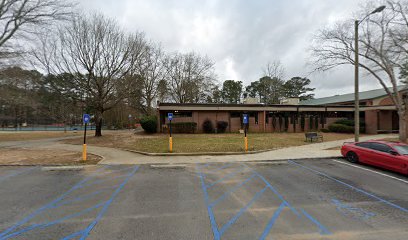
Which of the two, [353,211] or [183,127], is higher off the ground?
[183,127]

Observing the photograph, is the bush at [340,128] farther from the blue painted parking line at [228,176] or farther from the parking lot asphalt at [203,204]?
the blue painted parking line at [228,176]

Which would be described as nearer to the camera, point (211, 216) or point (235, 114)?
point (211, 216)

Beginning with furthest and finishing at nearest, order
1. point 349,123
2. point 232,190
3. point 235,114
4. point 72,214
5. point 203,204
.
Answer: point 235,114
point 349,123
point 232,190
point 203,204
point 72,214

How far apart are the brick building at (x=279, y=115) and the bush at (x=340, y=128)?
83.6 inches

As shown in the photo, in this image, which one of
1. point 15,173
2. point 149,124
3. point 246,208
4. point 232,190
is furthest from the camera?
point 149,124

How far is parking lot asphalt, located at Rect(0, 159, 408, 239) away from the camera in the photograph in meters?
3.79

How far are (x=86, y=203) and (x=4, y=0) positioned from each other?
937 inches

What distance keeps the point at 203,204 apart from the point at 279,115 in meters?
25.3

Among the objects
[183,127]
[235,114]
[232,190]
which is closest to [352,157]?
[232,190]

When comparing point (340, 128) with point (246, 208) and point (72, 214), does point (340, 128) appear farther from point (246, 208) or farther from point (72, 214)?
point (72, 214)

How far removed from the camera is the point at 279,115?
27.8 meters

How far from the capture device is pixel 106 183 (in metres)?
6.84

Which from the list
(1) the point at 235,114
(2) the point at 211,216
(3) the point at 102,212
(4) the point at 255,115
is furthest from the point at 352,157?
(1) the point at 235,114

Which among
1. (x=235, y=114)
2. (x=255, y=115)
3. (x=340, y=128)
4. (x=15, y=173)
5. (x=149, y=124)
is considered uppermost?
(x=235, y=114)
